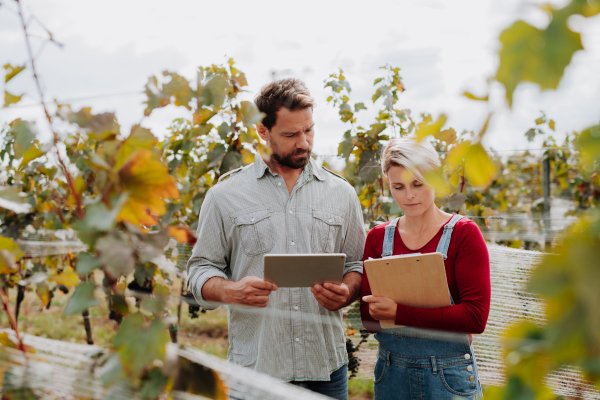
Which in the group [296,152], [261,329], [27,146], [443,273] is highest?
[296,152]

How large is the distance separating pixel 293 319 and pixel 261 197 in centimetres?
48

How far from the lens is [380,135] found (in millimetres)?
2959

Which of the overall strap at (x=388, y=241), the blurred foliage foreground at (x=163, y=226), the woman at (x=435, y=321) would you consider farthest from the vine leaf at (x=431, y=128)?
the overall strap at (x=388, y=241)

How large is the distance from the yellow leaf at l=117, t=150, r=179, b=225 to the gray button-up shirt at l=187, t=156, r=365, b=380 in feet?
3.50

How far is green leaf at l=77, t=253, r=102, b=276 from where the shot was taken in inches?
24.1

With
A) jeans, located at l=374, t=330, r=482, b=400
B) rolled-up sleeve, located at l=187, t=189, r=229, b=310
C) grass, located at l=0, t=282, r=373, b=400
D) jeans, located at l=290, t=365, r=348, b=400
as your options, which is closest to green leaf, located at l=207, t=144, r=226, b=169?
rolled-up sleeve, located at l=187, t=189, r=229, b=310

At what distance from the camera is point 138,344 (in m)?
0.59

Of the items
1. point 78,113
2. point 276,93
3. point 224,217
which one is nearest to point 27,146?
point 78,113

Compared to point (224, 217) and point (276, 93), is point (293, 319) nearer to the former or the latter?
point (224, 217)

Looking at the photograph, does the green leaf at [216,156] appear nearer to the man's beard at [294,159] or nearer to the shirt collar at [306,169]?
the shirt collar at [306,169]

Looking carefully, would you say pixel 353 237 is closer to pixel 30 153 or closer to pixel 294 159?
pixel 294 159

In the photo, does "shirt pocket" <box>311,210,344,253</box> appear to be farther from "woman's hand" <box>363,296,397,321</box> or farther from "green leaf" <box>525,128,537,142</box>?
"green leaf" <box>525,128,537,142</box>

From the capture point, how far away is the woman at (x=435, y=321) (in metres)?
1.43

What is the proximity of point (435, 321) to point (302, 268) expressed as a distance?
18.0 inches
